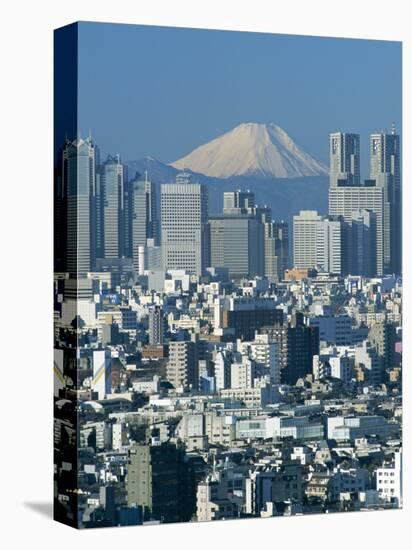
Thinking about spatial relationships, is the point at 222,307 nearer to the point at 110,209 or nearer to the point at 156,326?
the point at 156,326

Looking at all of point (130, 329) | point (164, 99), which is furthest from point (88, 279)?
point (164, 99)

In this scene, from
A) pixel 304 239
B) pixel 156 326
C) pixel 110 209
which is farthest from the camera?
pixel 304 239

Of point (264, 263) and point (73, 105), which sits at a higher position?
point (73, 105)

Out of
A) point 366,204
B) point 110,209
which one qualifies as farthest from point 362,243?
point 110,209

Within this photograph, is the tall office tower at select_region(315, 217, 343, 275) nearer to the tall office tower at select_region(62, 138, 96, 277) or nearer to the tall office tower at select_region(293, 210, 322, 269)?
the tall office tower at select_region(293, 210, 322, 269)

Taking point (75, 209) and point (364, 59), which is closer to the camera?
point (75, 209)

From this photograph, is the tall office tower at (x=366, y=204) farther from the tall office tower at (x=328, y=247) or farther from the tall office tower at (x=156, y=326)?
the tall office tower at (x=156, y=326)

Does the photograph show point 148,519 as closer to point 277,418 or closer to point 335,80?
point 277,418
